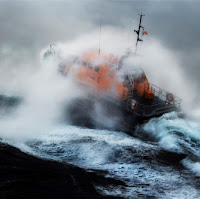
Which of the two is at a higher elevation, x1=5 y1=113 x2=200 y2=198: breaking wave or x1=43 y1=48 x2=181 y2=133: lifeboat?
x1=43 y1=48 x2=181 y2=133: lifeboat

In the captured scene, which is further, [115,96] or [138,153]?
[115,96]

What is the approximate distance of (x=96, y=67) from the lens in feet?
38.1

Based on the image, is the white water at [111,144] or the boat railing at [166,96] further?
the boat railing at [166,96]

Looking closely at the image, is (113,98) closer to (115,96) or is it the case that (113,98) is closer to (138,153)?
(115,96)

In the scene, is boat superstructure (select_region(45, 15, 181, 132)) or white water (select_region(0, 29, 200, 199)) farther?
boat superstructure (select_region(45, 15, 181, 132))

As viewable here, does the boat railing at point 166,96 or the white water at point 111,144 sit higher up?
the boat railing at point 166,96

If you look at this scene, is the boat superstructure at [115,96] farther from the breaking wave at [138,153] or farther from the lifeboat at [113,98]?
the breaking wave at [138,153]

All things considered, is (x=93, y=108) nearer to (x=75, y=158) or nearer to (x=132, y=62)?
(x=132, y=62)

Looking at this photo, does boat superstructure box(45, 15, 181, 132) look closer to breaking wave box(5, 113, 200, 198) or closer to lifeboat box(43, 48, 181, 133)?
lifeboat box(43, 48, 181, 133)

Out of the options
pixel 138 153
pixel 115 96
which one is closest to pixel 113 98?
pixel 115 96

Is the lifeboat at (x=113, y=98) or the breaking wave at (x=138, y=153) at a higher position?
the lifeboat at (x=113, y=98)

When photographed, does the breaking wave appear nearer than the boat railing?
Yes

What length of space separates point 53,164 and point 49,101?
19.0 ft

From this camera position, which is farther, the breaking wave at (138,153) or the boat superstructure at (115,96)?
the boat superstructure at (115,96)
